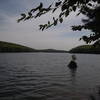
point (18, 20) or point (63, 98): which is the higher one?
point (18, 20)

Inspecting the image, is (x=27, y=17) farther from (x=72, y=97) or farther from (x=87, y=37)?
(x=72, y=97)

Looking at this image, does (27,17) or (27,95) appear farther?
(27,95)

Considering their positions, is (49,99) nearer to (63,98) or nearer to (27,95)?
(63,98)

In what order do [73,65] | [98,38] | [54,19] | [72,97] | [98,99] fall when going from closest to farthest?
[54,19] < [98,38] < [98,99] < [72,97] < [73,65]

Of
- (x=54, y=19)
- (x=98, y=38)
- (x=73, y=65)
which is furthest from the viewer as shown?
(x=73, y=65)

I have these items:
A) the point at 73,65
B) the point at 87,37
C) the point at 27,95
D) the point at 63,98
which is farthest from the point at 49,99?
the point at 73,65

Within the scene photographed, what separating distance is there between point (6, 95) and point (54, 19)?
1345 centimetres

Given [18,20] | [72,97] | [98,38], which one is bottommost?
[72,97]

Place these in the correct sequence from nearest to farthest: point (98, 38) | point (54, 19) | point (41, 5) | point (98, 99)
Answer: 1. point (41, 5)
2. point (54, 19)
3. point (98, 38)
4. point (98, 99)

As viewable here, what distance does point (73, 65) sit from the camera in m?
41.5

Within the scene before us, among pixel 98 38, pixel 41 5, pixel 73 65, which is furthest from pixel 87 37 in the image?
pixel 73 65

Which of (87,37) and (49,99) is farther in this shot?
(49,99)

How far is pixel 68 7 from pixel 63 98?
12.6 m

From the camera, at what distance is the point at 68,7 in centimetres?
368
